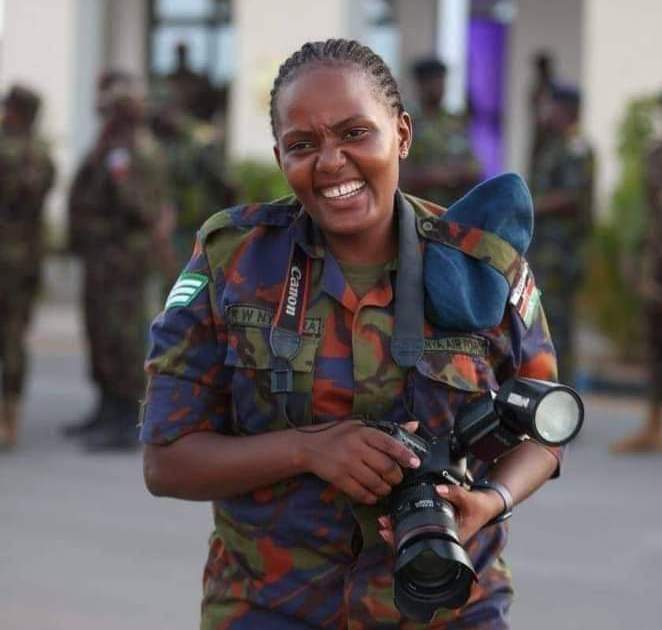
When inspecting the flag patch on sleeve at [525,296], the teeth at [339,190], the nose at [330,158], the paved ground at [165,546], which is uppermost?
the nose at [330,158]

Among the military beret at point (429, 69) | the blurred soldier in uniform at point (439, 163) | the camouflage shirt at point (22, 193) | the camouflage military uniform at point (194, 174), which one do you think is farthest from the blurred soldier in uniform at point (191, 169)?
the military beret at point (429, 69)

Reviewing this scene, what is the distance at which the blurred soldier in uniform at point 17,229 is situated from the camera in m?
7.35

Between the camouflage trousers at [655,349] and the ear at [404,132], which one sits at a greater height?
the ear at [404,132]

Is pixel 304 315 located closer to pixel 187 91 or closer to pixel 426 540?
pixel 426 540

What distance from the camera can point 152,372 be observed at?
81.4 inches

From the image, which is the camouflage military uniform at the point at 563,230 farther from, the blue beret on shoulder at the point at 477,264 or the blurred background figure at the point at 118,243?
the blue beret on shoulder at the point at 477,264

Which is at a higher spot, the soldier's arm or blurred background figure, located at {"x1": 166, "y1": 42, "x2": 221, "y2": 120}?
blurred background figure, located at {"x1": 166, "y1": 42, "x2": 221, "y2": 120}

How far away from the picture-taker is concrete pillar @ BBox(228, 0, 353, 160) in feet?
46.8

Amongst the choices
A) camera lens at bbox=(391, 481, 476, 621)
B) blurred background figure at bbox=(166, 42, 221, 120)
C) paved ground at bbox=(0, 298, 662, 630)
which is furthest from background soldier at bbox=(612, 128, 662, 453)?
camera lens at bbox=(391, 481, 476, 621)

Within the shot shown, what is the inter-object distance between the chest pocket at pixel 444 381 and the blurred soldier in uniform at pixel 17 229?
219 inches

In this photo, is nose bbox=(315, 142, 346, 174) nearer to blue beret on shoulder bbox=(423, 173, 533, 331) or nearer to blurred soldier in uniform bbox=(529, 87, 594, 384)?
blue beret on shoulder bbox=(423, 173, 533, 331)

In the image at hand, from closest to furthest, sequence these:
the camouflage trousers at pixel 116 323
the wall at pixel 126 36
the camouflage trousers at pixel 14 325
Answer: the camouflage trousers at pixel 14 325 < the camouflage trousers at pixel 116 323 < the wall at pixel 126 36

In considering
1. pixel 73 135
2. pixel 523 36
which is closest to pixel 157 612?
pixel 73 135

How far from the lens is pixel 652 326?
24.2 ft
